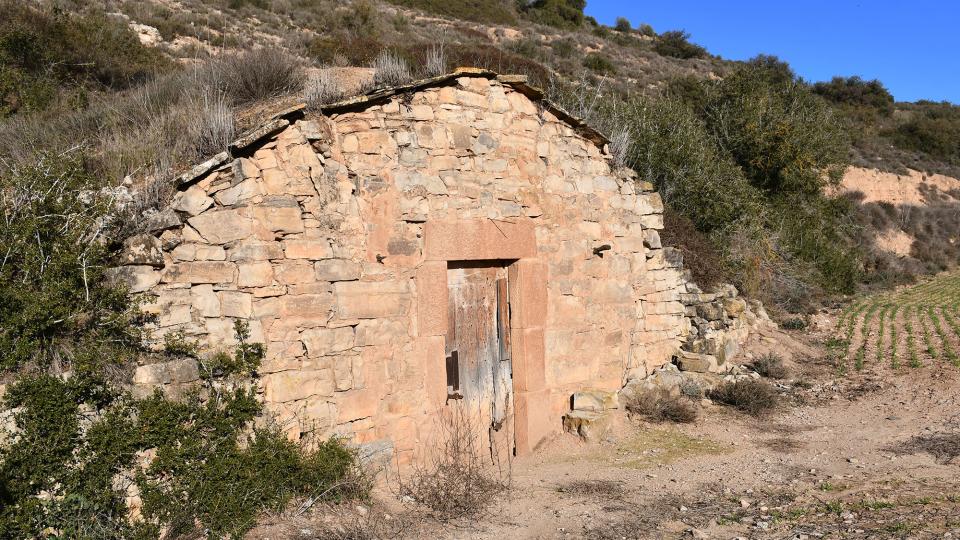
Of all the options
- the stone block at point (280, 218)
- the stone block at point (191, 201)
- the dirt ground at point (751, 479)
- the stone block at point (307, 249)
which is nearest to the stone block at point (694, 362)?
the dirt ground at point (751, 479)

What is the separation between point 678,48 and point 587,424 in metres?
33.2

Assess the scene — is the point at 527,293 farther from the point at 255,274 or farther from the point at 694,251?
the point at 694,251

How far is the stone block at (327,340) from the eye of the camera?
5.31 meters

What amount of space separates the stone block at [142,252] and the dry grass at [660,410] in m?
5.28

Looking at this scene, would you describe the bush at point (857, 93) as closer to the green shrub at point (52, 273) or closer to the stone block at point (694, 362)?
the stone block at point (694, 362)

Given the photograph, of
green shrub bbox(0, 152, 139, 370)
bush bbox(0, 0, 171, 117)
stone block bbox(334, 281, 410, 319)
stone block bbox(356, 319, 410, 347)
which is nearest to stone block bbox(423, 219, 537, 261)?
stone block bbox(334, 281, 410, 319)

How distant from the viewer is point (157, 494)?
4.25 metres

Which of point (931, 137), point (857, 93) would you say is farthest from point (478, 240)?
point (857, 93)

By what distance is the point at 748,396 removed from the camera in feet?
26.3

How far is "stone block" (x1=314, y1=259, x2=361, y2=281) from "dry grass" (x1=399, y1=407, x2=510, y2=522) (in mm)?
1638

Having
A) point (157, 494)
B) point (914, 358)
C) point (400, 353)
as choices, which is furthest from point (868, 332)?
point (157, 494)

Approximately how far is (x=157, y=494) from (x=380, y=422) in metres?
1.91

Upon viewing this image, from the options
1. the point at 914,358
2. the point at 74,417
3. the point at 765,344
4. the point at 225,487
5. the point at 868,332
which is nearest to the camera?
the point at 74,417

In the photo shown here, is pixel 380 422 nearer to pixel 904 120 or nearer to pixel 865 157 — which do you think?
pixel 865 157
